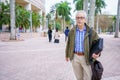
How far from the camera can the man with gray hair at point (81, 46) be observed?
4.40 metres

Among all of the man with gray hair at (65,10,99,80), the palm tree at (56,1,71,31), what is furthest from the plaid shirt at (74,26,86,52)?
the palm tree at (56,1,71,31)

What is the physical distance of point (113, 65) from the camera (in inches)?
376

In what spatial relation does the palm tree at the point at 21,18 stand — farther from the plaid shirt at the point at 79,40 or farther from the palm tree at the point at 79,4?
the plaid shirt at the point at 79,40

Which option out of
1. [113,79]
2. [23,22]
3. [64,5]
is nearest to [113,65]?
[113,79]

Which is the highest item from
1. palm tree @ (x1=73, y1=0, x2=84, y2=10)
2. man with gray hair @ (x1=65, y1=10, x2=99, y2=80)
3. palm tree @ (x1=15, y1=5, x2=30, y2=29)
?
palm tree @ (x1=73, y1=0, x2=84, y2=10)

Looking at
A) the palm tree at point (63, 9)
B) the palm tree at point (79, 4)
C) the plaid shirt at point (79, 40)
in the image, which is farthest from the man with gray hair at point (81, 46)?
the palm tree at point (63, 9)

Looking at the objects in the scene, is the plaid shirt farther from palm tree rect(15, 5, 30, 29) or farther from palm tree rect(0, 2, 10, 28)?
palm tree rect(15, 5, 30, 29)

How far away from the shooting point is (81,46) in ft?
14.7

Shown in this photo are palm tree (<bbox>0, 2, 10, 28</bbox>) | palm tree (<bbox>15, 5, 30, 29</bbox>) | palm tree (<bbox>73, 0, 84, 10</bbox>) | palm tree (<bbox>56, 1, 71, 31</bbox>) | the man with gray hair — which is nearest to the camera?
the man with gray hair

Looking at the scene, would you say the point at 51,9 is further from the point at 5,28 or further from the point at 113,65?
the point at 113,65

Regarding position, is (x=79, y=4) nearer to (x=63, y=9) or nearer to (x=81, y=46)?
(x=63, y=9)

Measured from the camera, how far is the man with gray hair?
4402 millimetres

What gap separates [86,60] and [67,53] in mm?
518

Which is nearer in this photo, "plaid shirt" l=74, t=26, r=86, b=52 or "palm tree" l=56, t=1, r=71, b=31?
"plaid shirt" l=74, t=26, r=86, b=52
